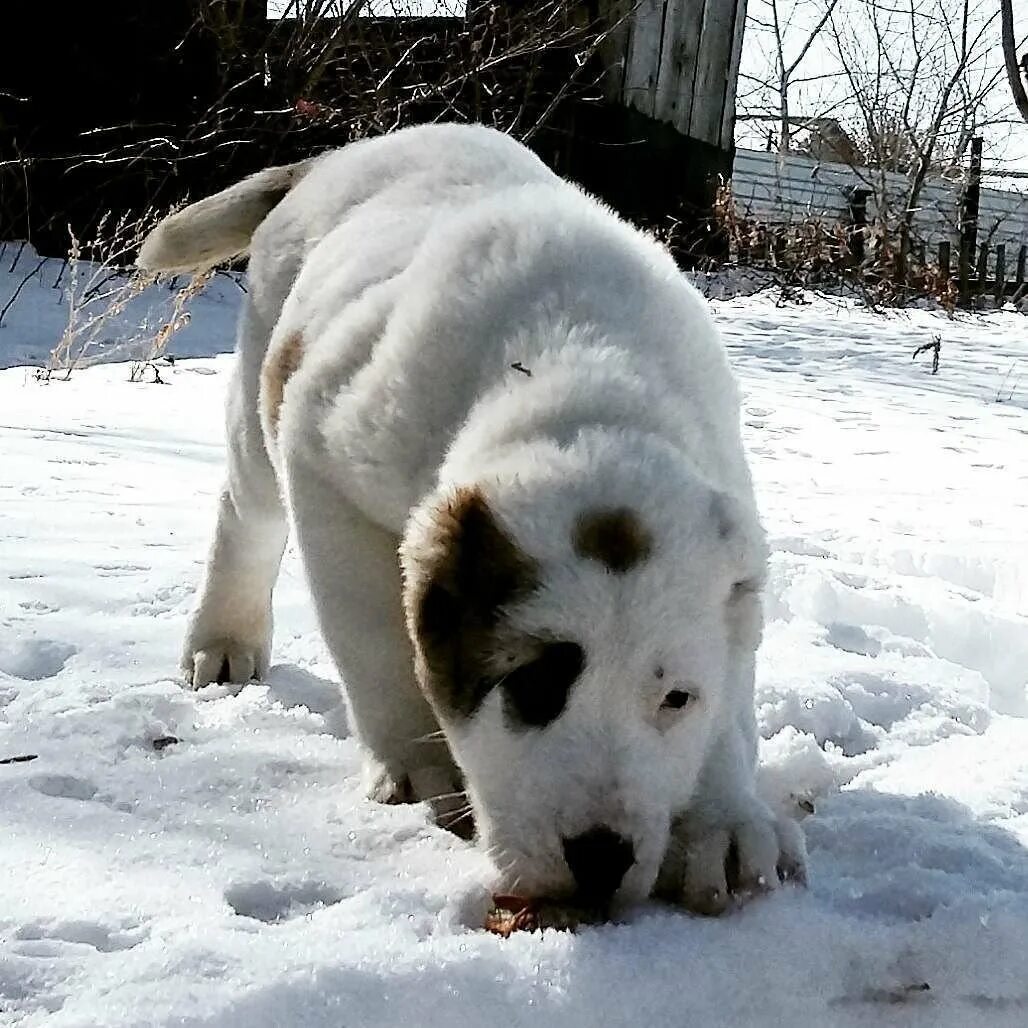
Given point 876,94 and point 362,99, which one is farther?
point 876,94

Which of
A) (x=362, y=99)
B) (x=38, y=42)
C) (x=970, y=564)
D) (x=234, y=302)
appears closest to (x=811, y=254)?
(x=362, y=99)

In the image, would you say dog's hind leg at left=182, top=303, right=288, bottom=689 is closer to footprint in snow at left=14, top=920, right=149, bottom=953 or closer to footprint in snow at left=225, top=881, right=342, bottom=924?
footprint in snow at left=225, top=881, right=342, bottom=924

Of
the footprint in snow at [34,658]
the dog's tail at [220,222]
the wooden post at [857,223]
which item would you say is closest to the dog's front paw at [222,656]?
the footprint in snow at [34,658]

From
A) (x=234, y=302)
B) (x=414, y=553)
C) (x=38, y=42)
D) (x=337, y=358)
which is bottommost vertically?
(x=234, y=302)

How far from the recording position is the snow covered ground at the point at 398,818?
5.54ft

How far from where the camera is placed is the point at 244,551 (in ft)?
11.3

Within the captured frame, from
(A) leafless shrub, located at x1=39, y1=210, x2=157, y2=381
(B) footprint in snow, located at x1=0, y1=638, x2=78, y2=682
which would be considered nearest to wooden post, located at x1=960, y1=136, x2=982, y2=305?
(A) leafless shrub, located at x1=39, y1=210, x2=157, y2=381

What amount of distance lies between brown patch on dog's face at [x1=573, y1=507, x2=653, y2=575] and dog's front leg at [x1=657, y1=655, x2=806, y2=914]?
17.1 inches

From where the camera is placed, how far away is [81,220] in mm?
10172

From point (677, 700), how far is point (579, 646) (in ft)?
0.60

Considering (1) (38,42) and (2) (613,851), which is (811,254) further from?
(2) (613,851)

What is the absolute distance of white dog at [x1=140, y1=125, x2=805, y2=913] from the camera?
1943mm

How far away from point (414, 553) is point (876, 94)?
20.5m

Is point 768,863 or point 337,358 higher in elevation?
point 337,358
